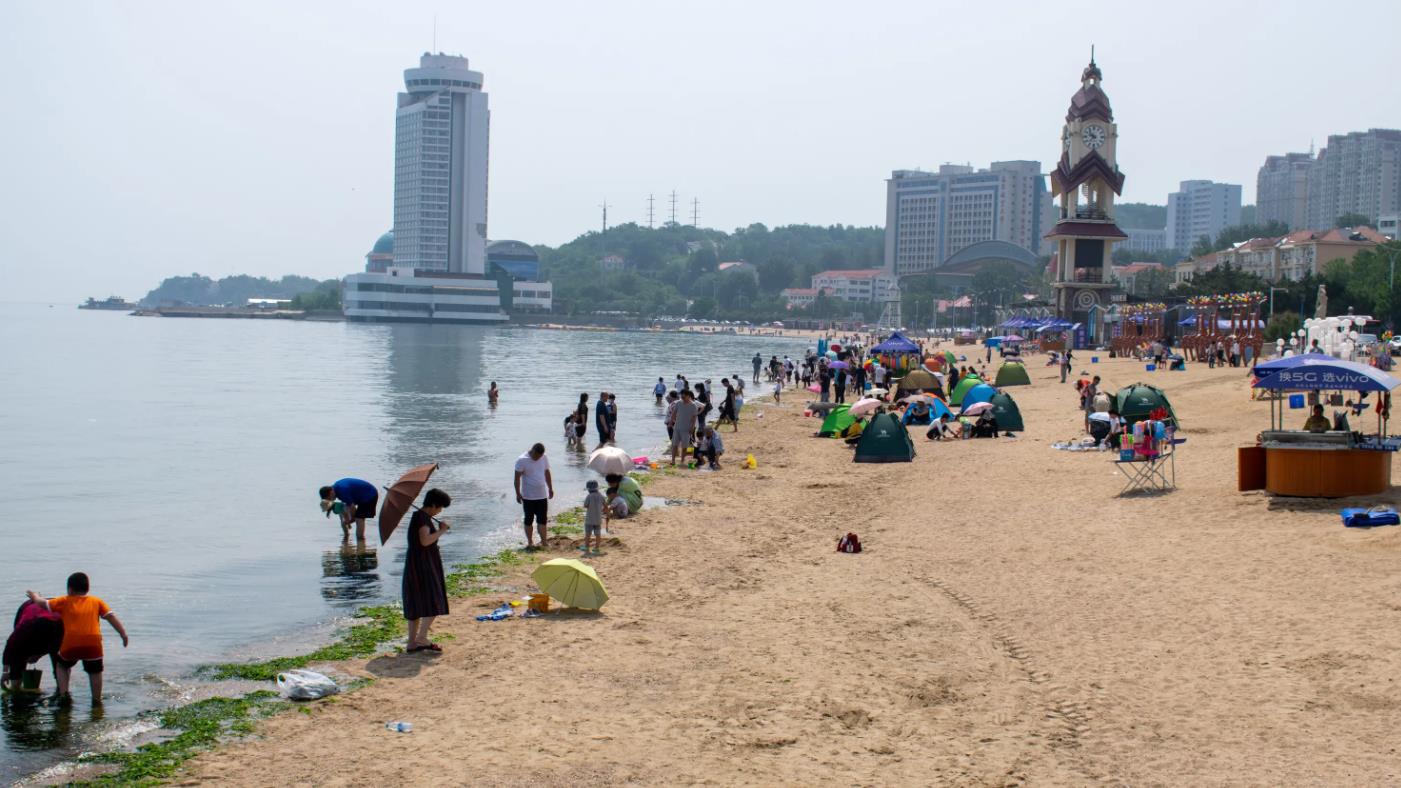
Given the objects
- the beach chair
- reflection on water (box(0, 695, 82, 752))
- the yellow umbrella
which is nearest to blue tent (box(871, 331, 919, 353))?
the beach chair

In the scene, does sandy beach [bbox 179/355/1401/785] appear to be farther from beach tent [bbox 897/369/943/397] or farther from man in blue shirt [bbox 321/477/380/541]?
beach tent [bbox 897/369/943/397]

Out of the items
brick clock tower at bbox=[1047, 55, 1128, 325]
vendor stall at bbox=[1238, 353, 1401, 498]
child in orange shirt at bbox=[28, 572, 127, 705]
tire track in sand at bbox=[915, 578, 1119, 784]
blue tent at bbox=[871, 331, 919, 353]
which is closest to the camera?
tire track in sand at bbox=[915, 578, 1119, 784]

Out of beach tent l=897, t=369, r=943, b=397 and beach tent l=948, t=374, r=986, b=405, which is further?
beach tent l=897, t=369, r=943, b=397

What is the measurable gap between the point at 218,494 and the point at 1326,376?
18338 millimetres

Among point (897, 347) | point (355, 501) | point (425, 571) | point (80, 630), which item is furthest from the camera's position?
point (897, 347)

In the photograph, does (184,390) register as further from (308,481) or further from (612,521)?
(612,521)

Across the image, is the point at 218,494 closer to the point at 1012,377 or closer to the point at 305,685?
the point at 305,685

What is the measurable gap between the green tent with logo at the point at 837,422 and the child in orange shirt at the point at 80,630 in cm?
2117

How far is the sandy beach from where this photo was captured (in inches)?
318

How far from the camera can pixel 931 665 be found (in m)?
10.2

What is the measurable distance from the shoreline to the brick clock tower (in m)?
71.4

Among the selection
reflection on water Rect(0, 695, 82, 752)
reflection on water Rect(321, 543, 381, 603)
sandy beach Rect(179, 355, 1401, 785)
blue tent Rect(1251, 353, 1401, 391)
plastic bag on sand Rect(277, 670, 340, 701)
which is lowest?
reflection on water Rect(0, 695, 82, 752)

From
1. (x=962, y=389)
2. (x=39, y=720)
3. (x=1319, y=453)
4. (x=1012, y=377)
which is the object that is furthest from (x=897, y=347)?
(x=39, y=720)

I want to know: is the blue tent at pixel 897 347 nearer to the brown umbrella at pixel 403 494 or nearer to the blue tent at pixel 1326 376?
the blue tent at pixel 1326 376
